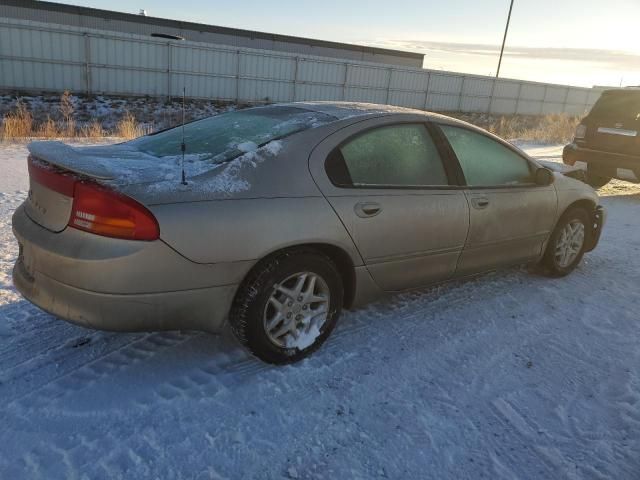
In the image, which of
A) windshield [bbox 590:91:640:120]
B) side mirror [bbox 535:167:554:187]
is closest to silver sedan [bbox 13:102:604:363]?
side mirror [bbox 535:167:554:187]

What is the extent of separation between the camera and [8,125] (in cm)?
948

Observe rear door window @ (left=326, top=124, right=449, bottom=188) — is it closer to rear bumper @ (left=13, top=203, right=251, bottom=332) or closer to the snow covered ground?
rear bumper @ (left=13, top=203, right=251, bottom=332)

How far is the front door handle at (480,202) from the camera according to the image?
370 cm

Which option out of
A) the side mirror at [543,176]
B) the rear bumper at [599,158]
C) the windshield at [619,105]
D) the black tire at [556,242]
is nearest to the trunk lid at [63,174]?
the side mirror at [543,176]

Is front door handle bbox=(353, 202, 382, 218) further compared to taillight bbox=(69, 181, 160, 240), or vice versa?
front door handle bbox=(353, 202, 382, 218)

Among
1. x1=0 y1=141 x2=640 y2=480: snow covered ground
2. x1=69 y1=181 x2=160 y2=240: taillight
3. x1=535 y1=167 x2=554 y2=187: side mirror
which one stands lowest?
x1=0 y1=141 x2=640 y2=480: snow covered ground

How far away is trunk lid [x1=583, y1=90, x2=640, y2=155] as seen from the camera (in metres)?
8.13

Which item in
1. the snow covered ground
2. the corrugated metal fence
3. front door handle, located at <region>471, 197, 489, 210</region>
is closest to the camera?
the snow covered ground

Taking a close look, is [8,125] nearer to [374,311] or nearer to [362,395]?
[374,311]

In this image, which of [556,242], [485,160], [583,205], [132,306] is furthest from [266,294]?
[583,205]

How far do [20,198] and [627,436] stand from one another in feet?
19.3

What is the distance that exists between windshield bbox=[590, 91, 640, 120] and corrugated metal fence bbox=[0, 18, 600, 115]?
57.9 ft

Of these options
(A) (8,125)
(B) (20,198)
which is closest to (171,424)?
(B) (20,198)

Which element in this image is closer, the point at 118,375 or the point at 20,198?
the point at 118,375
